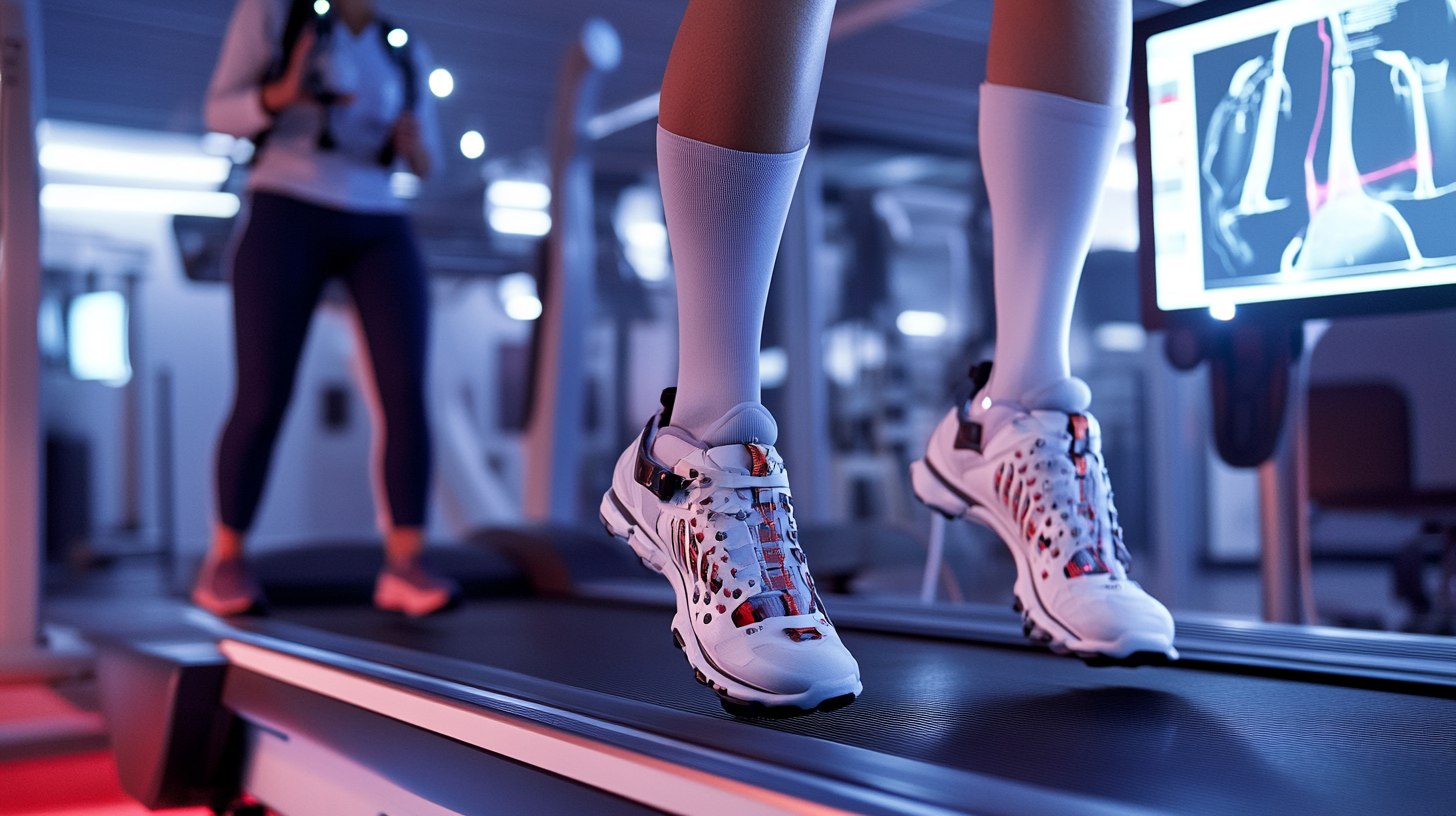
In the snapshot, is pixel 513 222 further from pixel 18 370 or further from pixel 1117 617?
pixel 1117 617

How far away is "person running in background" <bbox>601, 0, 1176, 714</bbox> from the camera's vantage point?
0.78 metres

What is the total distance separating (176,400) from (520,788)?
5.62m

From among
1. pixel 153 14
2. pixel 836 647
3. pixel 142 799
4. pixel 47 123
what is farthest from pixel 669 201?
pixel 47 123

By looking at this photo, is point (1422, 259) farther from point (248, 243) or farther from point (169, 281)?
point (169, 281)

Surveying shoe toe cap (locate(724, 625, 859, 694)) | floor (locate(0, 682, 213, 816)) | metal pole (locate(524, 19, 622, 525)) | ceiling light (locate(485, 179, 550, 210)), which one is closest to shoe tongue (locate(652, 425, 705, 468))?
shoe toe cap (locate(724, 625, 859, 694))

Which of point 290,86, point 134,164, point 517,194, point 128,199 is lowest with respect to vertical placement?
point 290,86

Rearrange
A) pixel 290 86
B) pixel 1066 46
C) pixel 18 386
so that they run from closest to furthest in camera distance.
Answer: pixel 1066 46 → pixel 290 86 → pixel 18 386

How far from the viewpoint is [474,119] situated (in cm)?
509

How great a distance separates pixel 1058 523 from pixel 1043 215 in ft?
0.89

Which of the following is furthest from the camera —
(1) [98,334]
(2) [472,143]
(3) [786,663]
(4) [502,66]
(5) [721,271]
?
(1) [98,334]

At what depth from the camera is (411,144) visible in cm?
185

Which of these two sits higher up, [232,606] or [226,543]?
[226,543]

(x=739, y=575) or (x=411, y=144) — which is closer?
(x=739, y=575)

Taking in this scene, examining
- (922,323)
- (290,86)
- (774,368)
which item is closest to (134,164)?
(774,368)
